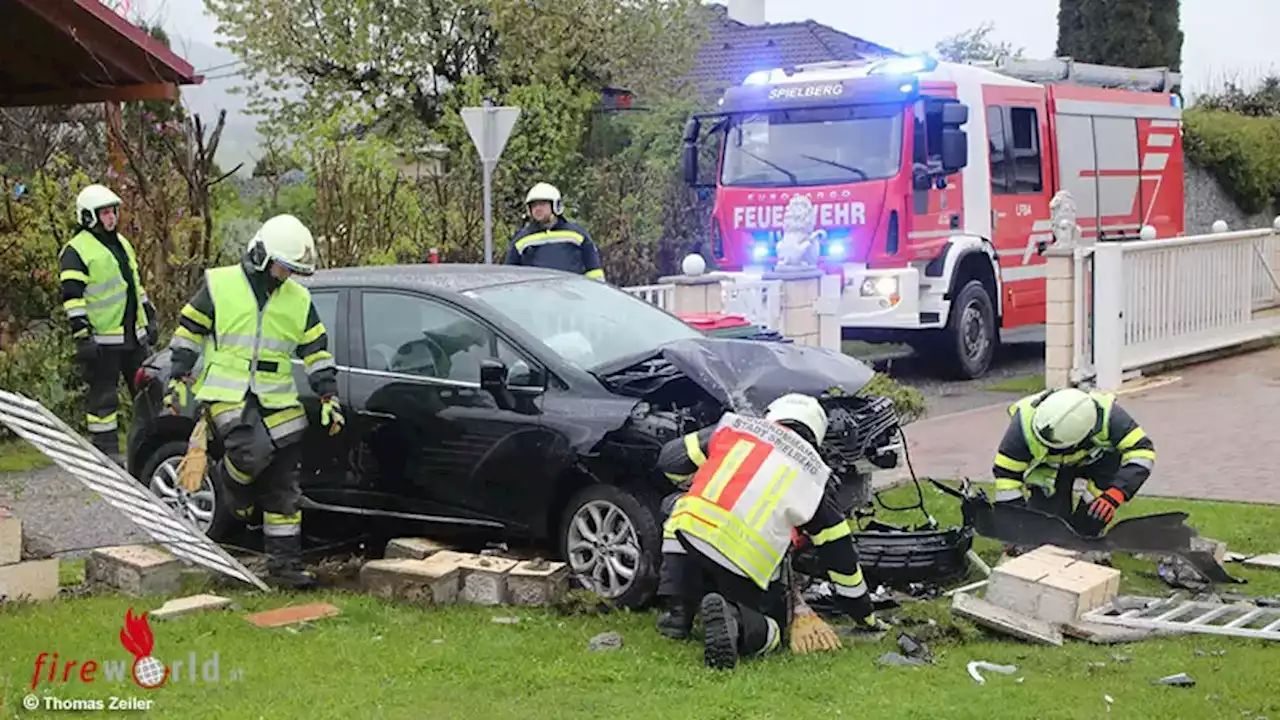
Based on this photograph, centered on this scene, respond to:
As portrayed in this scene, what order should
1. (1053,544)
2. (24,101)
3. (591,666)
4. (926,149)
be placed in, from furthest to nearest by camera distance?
(926,149), (24,101), (1053,544), (591,666)

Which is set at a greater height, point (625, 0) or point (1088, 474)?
point (625, 0)

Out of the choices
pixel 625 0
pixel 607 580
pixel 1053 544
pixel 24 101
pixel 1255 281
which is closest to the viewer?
pixel 607 580

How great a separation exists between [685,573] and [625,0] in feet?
62.8

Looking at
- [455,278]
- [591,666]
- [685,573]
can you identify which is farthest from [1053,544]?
[455,278]

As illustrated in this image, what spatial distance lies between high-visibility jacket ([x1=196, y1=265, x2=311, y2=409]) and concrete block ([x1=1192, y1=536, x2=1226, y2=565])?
4.33 metres

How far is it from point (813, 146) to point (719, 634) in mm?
9815

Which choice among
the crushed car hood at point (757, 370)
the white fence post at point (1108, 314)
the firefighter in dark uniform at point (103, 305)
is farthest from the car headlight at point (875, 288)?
the crushed car hood at point (757, 370)

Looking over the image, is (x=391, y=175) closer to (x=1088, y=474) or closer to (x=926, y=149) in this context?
(x=926, y=149)

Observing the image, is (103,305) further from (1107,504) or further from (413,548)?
(1107,504)

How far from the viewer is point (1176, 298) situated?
588 inches

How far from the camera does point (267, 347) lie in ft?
22.9

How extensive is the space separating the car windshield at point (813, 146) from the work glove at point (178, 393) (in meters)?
8.55

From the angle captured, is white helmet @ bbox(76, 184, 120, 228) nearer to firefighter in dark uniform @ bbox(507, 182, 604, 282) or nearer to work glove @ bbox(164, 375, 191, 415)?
firefighter in dark uniform @ bbox(507, 182, 604, 282)

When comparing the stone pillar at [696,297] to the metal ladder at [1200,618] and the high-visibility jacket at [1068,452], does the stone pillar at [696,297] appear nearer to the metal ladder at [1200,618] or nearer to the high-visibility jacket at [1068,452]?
the high-visibility jacket at [1068,452]
